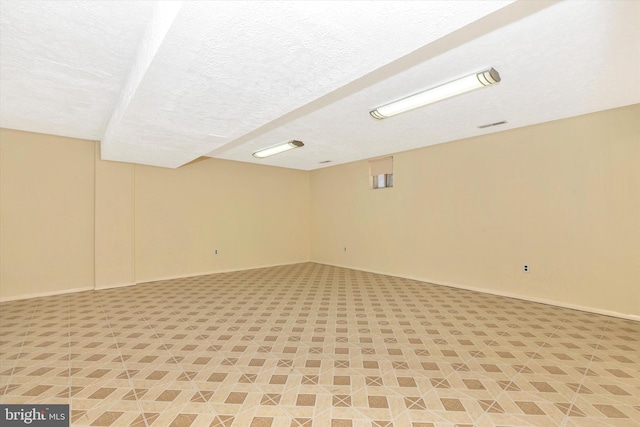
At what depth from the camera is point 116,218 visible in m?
5.80

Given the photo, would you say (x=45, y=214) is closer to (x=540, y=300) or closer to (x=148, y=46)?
(x=148, y=46)

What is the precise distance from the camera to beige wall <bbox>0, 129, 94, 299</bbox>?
4.86 m

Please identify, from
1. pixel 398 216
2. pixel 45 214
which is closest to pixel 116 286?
pixel 45 214

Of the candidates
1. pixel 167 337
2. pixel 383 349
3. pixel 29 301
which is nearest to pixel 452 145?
pixel 383 349

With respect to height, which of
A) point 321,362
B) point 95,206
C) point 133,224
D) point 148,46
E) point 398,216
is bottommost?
point 321,362

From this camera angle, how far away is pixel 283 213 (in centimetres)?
852

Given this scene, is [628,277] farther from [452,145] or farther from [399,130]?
[399,130]

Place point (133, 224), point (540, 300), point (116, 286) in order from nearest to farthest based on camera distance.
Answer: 1. point (540, 300)
2. point (116, 286)
3. point (133, 224)

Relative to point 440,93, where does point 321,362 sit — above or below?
below

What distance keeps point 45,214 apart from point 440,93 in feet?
21.2

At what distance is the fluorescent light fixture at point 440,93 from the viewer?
2803mm

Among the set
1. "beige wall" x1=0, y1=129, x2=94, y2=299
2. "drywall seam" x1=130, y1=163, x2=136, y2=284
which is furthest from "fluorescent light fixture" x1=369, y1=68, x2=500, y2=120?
"beige wall" x1=0, y1=129, x2=94, y2=299

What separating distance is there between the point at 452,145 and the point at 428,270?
2509 millimetres

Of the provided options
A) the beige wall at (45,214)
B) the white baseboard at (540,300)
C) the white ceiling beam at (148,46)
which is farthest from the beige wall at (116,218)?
the white baseboard at (540,300)
